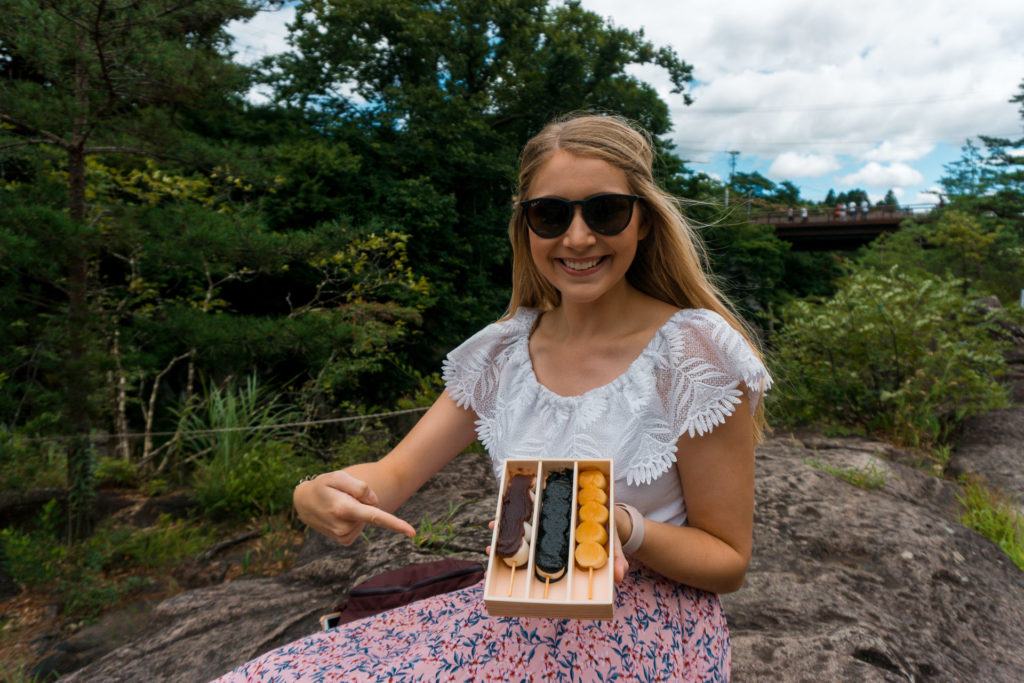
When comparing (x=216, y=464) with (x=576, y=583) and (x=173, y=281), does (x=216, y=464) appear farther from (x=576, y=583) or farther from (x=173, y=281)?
(x=576, y=583)

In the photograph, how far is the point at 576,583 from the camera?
3.37ft

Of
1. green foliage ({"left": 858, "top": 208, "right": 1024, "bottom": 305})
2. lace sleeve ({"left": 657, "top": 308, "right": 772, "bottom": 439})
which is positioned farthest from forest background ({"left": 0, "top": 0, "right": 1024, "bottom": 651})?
green foliage ({"left": 858, "top": 208, "right": 1024, "bottom": 305})

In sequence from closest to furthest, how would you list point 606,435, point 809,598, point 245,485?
point 606,435, point 809,598, point 245,485

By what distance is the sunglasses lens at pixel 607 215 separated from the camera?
60.6 inches

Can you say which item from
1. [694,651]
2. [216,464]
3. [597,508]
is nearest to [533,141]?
[597,508]

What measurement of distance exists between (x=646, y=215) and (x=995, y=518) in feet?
12.6

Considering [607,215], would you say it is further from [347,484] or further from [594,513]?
[347,484]

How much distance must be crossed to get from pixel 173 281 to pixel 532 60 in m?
6.58

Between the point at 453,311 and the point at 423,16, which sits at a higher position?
the point at 423,16

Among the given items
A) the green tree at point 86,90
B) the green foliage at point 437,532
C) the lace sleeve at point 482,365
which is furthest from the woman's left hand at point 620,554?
the green tree at point 86,90

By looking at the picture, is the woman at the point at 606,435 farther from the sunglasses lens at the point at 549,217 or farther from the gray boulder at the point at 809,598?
the gray boulder at the point at 809,598

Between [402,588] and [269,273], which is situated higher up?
[269,273]

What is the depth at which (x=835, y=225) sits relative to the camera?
2806cm

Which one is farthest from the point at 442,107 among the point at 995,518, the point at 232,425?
the point at 995,518
